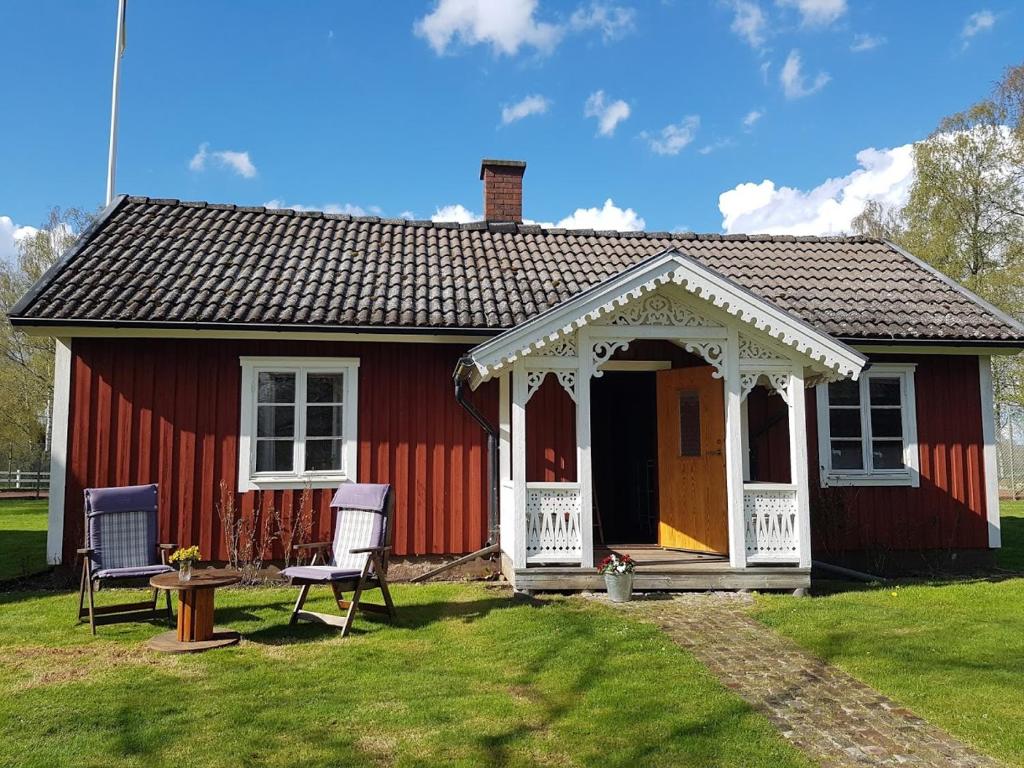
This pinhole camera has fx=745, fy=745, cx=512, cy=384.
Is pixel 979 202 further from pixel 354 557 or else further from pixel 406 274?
pixel 354 557

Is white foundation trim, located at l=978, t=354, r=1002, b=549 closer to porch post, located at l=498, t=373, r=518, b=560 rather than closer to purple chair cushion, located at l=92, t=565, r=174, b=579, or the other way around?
porch post, located at l=498, t=373, r=518, b=560

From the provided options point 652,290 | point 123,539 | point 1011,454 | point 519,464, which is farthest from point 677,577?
point 1011,454

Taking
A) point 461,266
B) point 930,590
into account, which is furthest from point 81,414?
point 930,590

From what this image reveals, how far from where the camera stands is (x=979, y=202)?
22344mm

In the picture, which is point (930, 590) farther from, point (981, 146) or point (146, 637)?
point (981, 146)

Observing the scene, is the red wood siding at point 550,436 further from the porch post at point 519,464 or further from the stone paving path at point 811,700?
the stone paving path at point 811,700

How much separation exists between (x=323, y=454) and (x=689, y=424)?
4.57 metres

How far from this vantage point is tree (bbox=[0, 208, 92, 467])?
81.9 feet

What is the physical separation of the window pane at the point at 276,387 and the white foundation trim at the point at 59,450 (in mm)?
2126

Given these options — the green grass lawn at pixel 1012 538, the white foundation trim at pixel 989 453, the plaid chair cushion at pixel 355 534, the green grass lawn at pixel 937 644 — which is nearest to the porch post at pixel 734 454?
the green grass lawn at pixel 937 644

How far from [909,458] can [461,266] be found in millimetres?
6598

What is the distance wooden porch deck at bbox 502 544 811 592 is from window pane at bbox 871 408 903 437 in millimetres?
3045

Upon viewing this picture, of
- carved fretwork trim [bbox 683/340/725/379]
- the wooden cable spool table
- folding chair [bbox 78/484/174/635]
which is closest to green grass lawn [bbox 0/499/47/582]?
folding chair [bbox 78/484/174/635]

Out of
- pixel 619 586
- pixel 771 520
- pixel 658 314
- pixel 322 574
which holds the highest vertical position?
pixel 658 314
